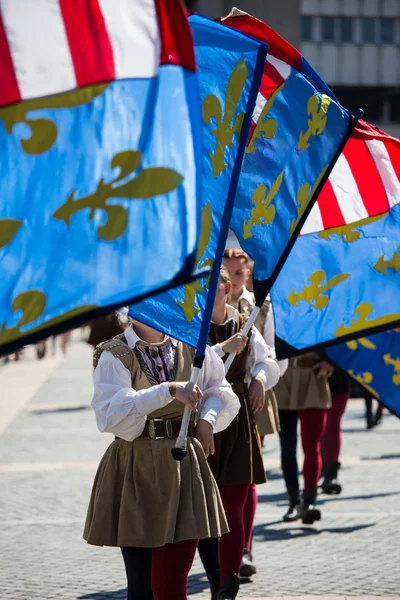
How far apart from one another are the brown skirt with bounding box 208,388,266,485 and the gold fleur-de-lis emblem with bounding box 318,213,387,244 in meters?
1.08

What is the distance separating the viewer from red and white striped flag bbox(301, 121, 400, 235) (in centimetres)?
716

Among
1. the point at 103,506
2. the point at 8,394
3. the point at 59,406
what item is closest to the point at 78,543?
the point at 103,506

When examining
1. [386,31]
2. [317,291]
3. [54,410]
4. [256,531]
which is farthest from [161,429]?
[386,31]

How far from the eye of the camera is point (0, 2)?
147 inches

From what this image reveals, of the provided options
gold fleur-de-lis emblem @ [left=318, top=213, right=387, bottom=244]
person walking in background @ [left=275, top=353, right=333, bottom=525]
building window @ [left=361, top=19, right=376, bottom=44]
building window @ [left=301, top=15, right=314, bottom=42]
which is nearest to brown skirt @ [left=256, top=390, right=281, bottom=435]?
person walking in background @ [left=275, top=353, right=333, bottom=525]

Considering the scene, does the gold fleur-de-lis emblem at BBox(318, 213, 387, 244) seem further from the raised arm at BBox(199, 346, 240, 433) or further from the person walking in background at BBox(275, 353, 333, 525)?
the person walking in background at BBox(275, 353, 333, 525)

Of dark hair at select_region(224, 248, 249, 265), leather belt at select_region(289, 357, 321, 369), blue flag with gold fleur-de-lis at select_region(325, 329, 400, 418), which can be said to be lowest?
leather belt at select_region(289, 357, 321, 369)

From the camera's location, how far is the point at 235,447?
22.4 ft

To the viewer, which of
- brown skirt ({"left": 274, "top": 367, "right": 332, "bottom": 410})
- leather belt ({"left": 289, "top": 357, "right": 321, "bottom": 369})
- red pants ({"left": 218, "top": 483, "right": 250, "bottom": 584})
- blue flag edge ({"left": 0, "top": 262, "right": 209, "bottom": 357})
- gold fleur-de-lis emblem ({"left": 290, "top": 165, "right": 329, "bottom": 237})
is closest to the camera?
blue flag edge ({"left": 0, "top": 262, "right": 209, "bottom": 357})

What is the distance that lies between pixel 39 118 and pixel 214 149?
1533mm

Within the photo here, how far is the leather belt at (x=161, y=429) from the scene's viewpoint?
536 cm

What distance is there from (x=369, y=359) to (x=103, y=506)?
9.90 feet

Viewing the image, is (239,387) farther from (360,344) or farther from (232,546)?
(360,344)

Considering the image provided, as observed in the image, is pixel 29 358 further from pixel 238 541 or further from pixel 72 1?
pixel 72 1
